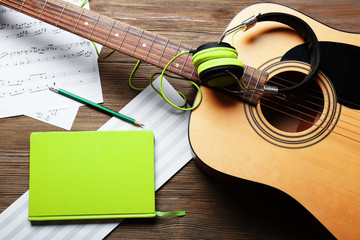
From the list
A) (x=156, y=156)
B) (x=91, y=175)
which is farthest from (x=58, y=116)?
(x=156, y=156)

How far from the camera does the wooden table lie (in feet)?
2.74


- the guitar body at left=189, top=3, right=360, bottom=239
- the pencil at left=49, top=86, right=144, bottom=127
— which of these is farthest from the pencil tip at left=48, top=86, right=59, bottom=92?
the guitar body at left=189, top=3, right=360, bottom=239

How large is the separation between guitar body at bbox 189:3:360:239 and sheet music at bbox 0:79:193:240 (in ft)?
0.43

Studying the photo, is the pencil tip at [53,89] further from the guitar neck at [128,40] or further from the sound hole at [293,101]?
the sound hole at [293,101]

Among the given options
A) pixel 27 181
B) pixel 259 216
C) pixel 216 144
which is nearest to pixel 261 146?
pixel 216 144

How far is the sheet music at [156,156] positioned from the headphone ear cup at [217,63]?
21 cm

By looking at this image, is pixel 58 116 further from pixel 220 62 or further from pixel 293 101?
pixel 293 101

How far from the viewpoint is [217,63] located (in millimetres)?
654

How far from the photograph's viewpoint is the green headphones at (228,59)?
2.15ft

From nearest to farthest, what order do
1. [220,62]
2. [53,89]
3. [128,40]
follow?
[220,62], [128,40], [53,89]

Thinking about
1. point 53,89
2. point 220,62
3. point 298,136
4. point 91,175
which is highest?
point 220,62

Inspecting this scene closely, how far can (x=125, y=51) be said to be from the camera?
758 mm

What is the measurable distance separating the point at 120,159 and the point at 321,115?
0.56 meters

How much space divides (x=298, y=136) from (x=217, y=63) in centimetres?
28
